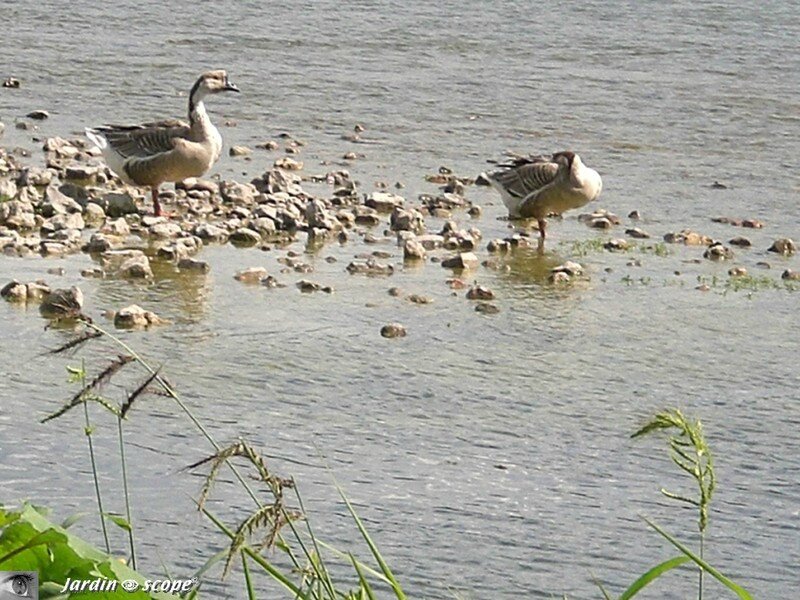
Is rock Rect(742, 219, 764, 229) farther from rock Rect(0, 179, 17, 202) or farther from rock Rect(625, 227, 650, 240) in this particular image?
rock Rect(0, 179, 17, 202)

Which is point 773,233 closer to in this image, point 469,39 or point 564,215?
point 564,215

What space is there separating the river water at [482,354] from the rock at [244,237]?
21cm

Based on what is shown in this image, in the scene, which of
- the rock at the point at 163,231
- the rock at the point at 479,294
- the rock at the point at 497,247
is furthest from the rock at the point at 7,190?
the rock at the point at 479,294

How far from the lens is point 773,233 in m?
10.6

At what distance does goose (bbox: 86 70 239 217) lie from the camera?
→ 434 inches

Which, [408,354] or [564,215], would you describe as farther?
[564,215]

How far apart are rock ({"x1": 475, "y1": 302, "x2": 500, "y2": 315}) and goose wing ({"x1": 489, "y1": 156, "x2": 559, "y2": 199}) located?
2.28 m

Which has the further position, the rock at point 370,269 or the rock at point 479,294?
the rock at point 370,269

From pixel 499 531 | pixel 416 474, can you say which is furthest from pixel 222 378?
pixel 499 531

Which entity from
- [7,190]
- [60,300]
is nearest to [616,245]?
[60,300]

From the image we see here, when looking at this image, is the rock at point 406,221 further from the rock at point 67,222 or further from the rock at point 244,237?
the rock at point 67,222

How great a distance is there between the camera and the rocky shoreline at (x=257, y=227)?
30.1 ft

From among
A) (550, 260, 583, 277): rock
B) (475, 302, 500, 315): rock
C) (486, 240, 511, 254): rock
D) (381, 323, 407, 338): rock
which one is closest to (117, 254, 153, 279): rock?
(381, 323, 407, 338): rock

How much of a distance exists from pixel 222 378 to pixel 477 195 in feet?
15.6
